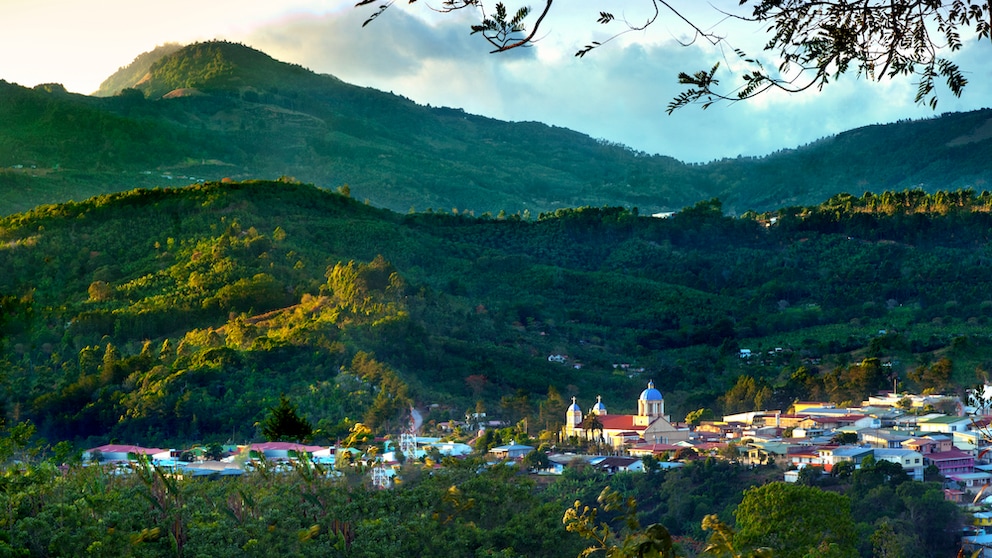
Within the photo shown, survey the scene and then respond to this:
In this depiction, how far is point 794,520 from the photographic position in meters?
25.6

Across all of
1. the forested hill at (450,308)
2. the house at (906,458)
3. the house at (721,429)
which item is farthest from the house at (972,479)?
the forested hill at (450,308)

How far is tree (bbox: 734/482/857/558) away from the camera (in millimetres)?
24922

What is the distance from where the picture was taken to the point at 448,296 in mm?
57188

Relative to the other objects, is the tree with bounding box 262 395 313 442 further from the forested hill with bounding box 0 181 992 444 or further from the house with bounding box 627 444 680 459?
the house with bounding box 627 444 680 459

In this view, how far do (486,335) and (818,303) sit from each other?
60.8 feet

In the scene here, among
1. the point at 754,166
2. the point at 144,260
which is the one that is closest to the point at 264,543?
the point at 144,260

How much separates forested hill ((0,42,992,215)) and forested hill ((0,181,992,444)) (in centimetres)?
1448

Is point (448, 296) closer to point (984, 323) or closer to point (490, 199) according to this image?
point (984, 323)

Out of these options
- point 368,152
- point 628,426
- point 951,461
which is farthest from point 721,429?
point 368,152

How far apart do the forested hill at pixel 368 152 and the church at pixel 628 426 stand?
34.2 m

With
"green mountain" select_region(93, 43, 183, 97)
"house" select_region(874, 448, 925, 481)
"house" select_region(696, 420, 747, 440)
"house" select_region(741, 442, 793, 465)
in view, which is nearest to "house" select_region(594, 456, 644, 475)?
"house" select_region(741, 442, 793, 465)

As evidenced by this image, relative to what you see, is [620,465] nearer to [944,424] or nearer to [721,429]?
[721,429]

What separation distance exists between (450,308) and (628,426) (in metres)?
13.9

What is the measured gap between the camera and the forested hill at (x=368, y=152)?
8281cm
